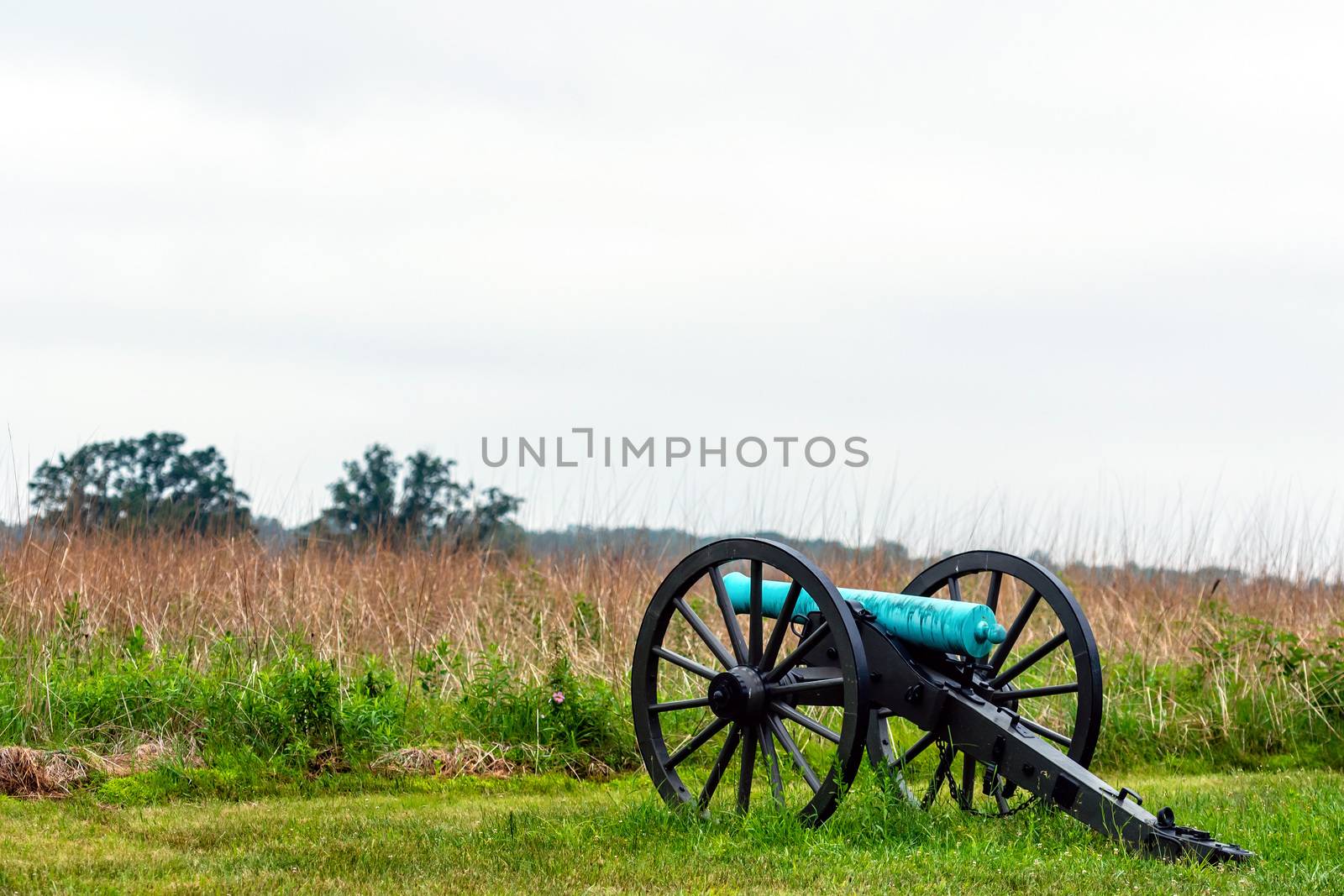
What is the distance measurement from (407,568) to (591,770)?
3.97 m

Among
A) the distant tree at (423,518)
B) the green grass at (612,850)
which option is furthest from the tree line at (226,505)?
the green grass at (612,850)

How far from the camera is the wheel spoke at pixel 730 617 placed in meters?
5.93

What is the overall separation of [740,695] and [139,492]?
1232cm

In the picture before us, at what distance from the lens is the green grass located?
16.2 feet

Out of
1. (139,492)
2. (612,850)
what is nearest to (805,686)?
(612,850)

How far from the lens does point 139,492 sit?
52.9ft

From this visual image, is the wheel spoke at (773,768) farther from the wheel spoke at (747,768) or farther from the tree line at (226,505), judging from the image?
the tree line at (226,505)

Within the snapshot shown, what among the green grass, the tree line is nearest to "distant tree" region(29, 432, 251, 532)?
the tree line

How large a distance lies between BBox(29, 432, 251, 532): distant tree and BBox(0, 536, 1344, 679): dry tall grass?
305mm

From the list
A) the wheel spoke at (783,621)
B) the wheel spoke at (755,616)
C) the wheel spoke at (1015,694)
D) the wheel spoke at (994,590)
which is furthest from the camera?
the wheel spoke at (994,590)

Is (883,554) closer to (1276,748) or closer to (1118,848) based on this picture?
(1276,748)

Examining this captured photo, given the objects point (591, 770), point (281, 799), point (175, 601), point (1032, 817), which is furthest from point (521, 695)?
point (1032, 817)

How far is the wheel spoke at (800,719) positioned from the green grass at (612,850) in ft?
1.16

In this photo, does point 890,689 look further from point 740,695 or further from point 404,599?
point 404,599
